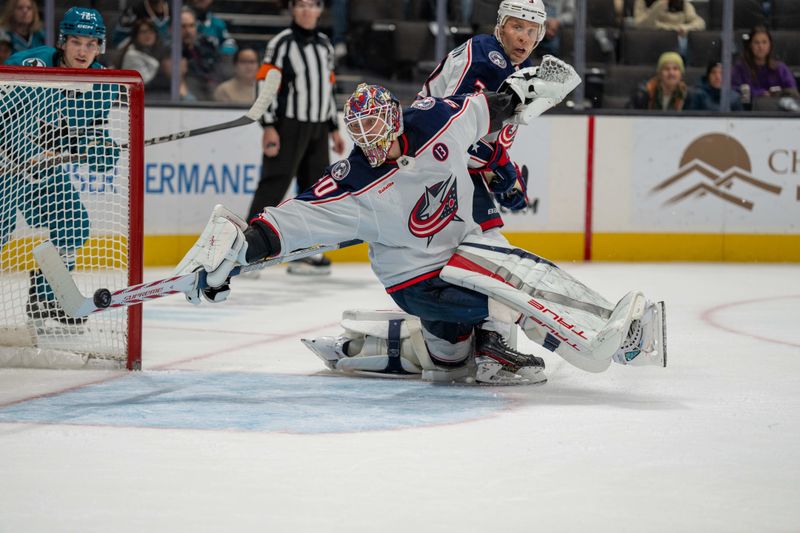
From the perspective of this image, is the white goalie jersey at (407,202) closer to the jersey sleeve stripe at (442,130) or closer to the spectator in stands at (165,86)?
the jersey sleeve stripe at (442,130)

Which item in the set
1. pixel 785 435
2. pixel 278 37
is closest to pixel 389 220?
pixel 785 435

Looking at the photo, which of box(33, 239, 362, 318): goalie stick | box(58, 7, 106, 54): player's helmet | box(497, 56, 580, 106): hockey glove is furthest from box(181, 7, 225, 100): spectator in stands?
box(33, 239, 362, 318): goalie stick

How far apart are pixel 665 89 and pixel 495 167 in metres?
3.37

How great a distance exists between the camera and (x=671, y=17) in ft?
22.7

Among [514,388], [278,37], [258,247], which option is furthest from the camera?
[278,37]

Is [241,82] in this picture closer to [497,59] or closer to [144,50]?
[144,50]

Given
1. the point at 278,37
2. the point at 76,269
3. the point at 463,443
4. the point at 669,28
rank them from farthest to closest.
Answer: the point at 669,28
the point at 278,37
the point at 76,269
the point at 463,443

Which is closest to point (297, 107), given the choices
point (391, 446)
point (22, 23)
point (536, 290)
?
point (22, 23)

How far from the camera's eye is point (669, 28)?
22.7 feet

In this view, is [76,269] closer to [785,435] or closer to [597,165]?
[785,435]

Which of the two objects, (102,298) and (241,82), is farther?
(241,82)

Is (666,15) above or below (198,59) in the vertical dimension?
above

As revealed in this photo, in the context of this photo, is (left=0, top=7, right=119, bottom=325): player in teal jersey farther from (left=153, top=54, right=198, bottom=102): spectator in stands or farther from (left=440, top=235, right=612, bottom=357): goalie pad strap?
(left=153, top=54, right=198, bottom=102): spectator in stands

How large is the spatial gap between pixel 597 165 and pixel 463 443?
4.24 m
